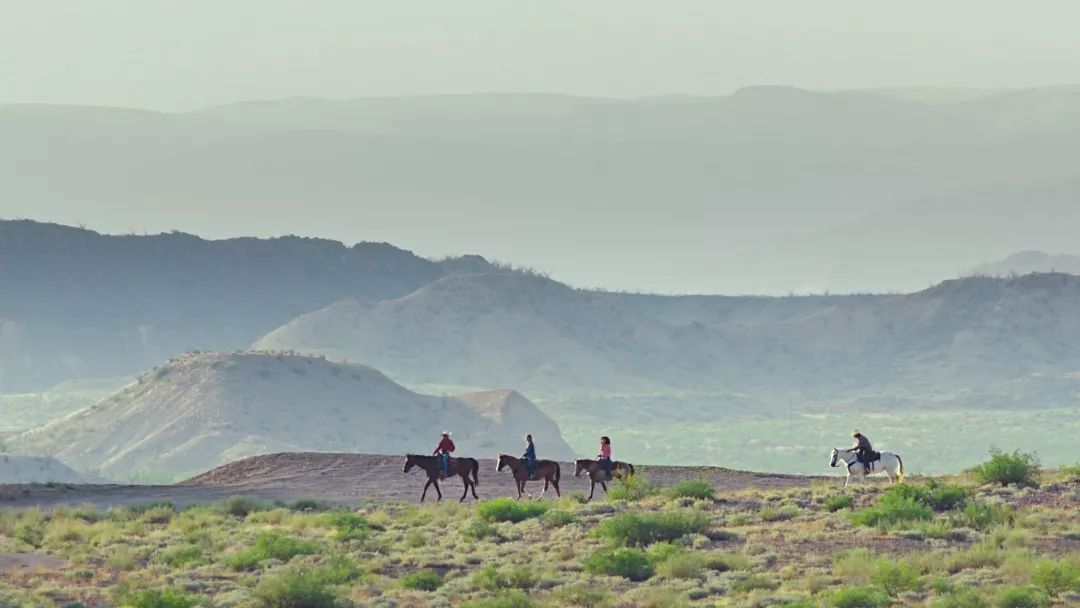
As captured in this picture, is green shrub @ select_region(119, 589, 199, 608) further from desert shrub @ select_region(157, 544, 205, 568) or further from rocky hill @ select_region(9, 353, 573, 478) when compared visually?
rocky hill @ select_region(9, 353, 573, 478)

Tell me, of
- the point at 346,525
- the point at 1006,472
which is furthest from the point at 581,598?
the point at 1006,472

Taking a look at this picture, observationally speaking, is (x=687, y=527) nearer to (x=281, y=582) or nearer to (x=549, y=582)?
(x=549, y=582)

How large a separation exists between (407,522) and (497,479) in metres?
16.0

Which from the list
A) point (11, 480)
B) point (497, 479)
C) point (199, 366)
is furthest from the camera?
point (199, 366)

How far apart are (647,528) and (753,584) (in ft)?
21.6

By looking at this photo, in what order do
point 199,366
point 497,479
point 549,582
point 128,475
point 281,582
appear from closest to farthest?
point 281,582, point 549,582, point 497,479, point 128,475, point 199,366

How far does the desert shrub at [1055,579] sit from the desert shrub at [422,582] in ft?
33.4

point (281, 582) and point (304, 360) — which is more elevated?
point (304, 360)

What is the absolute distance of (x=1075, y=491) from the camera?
43875 millimetres

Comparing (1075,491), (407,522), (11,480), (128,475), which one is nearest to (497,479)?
(407,522)

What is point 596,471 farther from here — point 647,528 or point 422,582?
point 422,582

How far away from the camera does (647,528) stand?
3906 cm

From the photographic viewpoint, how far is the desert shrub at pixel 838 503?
43.0 m

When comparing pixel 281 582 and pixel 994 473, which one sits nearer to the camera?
pixel 281 582
